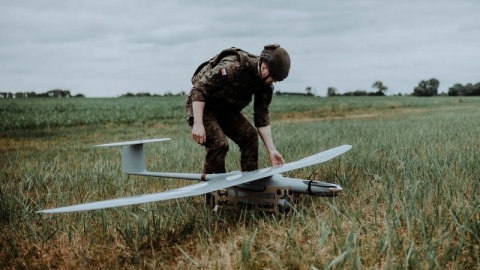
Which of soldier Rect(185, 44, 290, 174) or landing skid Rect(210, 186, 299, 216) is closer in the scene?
landing skid Rect(210, 186, 299, 216)

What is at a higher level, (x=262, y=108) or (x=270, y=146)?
(x=262, y=108)

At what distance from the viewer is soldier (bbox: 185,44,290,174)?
11.8ft

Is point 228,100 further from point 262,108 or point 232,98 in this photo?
point 262,108

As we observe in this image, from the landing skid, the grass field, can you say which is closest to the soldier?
the landing skid

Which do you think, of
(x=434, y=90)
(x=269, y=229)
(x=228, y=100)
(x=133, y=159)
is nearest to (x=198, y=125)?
(x=228, y=100)

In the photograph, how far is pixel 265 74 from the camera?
142 inches

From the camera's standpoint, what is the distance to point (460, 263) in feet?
6.88

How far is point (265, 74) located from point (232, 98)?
1.77 feet

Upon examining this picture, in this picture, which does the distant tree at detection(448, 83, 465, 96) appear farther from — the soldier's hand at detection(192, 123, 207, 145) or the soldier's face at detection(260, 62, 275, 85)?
the soldier's hand at detection(192, 123, 207, 145)

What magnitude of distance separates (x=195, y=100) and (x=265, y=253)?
1.84 metres

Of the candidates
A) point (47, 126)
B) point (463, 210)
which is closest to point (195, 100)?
point (463, 210)

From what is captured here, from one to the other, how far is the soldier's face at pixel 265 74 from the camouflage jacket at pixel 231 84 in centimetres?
8

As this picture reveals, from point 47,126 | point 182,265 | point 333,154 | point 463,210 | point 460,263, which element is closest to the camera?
point 460,263

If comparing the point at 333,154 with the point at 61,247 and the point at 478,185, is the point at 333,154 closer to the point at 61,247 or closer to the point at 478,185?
the point at 478,185
